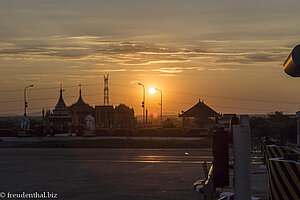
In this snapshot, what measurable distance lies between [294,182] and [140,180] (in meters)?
8.56

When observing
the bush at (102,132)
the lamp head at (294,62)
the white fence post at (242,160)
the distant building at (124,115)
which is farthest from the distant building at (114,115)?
the white fence post at (242,160)

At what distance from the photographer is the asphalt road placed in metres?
14.6

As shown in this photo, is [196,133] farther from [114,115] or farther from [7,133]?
[114,115]

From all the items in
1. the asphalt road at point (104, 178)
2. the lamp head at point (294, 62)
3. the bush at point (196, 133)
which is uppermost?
the lamp head at point (294, 62)

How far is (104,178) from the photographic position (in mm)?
17984

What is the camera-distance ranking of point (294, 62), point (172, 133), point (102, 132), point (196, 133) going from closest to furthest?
point (294, 62), point (196, 133), point (172, 133), point (102, 132)

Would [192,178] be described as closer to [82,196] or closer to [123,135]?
[82,196]

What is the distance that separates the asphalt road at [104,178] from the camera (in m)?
14.6

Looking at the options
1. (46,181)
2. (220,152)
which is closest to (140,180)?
(46,181)

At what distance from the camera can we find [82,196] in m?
14.0

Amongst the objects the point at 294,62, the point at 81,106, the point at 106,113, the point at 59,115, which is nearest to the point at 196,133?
the point at 294,62

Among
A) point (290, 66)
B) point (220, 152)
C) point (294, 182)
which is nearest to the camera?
point (220, 152)

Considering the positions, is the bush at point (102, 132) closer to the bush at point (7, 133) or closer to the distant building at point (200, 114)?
the bush at point (7, 133)

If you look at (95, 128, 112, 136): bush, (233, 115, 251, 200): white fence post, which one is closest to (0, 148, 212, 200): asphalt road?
(233, 115, 251, 200): white fence post
